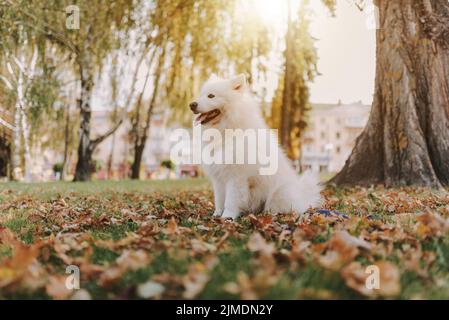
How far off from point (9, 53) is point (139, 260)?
1099 centimetres

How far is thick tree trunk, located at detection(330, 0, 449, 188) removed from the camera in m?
7.96

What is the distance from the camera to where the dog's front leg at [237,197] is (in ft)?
15.5

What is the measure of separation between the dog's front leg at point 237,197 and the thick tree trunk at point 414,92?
4.17m

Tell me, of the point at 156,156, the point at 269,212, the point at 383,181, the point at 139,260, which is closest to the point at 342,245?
the point at 139,260

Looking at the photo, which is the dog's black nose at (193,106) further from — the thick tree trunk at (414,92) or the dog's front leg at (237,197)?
the thick tree trunk at (414,92)

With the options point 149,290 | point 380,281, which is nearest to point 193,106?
point 149,290

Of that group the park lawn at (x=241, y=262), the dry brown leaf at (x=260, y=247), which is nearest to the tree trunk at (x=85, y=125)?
the park lawn at (x=241, y=262)

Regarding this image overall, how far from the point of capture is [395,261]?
2.64 m

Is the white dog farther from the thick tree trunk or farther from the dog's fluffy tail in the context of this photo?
the thick tree trunk

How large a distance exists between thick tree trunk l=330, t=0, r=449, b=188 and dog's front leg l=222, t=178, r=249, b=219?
4.17m

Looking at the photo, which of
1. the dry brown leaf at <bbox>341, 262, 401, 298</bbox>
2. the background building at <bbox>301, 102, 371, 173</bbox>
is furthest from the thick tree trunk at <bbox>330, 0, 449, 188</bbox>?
the background building at <bbox>301, 102, 371, 173</bbox>

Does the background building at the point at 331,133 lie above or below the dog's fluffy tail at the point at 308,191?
above
